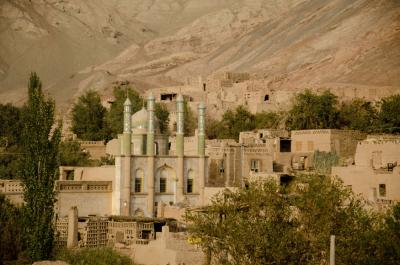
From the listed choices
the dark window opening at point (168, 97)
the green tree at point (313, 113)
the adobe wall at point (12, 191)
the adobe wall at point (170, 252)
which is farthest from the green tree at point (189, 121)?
the adobe wall at point (170, 252)

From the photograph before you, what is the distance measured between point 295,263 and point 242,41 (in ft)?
298

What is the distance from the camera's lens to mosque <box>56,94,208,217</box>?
4753 centimetres

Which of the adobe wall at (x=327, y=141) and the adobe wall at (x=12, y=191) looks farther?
the adobe wall at (x=327, y=141)

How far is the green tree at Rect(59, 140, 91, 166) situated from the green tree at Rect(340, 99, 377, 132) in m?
13.8

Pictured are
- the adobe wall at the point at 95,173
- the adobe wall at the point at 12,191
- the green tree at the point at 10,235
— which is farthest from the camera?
the adobe wall at the point at 95,173

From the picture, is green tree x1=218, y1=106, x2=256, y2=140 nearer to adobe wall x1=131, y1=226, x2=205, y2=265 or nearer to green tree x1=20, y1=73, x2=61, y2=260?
green tree x1=20, y1=73, x2=61, y2=260

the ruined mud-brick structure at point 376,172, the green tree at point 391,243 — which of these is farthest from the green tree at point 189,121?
the green tree at point 391,243

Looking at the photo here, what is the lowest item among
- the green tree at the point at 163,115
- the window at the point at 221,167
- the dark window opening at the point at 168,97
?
the window at the point at 221,167

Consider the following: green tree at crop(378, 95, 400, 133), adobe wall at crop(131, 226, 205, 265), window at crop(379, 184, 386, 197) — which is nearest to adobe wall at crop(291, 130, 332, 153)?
green tree at crop(378, 95, 400, 133)

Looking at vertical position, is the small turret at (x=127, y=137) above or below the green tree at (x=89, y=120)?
below

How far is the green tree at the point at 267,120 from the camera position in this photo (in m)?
60.9

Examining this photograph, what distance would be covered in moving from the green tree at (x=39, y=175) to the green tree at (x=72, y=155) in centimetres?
1378

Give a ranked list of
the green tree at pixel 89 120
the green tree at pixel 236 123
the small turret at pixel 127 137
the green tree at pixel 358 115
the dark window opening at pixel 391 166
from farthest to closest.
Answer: the green tree at pixel 89 120 → the green tree at pixel 236 123 → the green tree at pixel 358 115 → the small turret at pixel 127 137 → the dark window opening at pixel 391 166

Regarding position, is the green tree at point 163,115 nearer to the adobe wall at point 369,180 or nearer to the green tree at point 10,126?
the green tree at point 10,126
